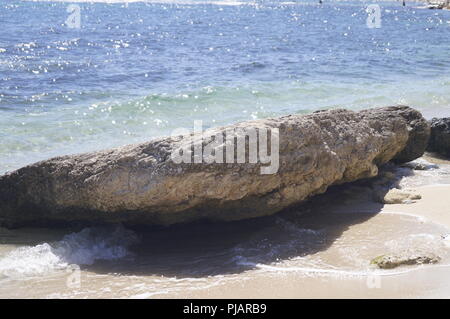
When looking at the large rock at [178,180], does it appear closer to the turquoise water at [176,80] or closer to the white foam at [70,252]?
the white foam at [70,252]

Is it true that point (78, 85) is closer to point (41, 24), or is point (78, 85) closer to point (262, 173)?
point (262, 173)

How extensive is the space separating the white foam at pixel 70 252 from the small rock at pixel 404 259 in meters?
2.05

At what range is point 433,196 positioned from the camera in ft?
19.8

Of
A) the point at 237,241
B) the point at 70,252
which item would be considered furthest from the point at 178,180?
the point at 70,252

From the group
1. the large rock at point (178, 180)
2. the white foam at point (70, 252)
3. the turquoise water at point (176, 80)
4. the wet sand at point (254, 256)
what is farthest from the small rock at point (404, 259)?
the turquoise water at point (176, 80)

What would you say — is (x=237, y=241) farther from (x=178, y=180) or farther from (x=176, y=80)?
(x=176, y=80)

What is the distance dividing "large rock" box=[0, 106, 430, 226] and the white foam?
0.49ft

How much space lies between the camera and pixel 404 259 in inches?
178

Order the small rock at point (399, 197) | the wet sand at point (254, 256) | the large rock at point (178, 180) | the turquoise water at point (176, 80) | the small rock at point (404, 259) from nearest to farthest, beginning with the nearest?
the wet sand at point (254, 256)
the small rock at point (404, 259)
the large rock at point (178, 180)
the small rock at point (399, 197)
the turquoise water at point (176, 80)

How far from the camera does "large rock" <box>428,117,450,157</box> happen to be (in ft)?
26.0

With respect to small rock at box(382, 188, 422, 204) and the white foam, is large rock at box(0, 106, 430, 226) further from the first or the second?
small rock at box(382, 188, 422, 204)

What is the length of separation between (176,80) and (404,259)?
11.2 m

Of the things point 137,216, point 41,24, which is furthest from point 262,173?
point 41,24

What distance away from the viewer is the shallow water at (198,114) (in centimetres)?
449
